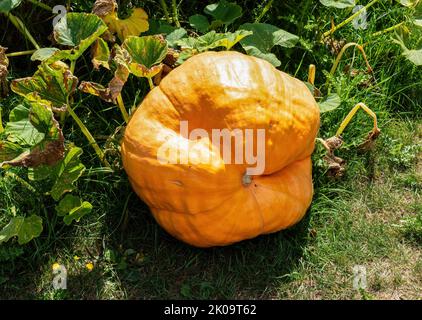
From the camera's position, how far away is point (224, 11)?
138 inches

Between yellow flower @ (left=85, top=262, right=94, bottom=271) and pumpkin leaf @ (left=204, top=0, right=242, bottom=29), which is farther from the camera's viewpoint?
pumpkin leaf @ (left=204, top=0, right=242, bottom=29)

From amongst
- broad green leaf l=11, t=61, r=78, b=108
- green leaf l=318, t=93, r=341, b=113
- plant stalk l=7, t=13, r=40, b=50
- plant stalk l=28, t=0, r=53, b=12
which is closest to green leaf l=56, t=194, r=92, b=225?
broad green leaf l=11, t=61, r=78, b=108

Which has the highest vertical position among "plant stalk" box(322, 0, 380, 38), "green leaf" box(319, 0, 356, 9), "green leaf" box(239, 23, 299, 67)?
"green leaf" box(319, 0, 356, 9)

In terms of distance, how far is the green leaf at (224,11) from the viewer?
3.47 m

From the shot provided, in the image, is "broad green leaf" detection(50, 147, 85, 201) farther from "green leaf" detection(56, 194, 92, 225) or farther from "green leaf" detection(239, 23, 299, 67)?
"green leaf" detection(239, 23, 299, 67)

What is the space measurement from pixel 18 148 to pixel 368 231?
1551 mm

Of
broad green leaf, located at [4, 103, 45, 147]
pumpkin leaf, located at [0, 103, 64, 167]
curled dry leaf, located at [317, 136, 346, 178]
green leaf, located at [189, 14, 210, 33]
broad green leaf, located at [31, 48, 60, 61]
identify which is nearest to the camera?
pumpkin leaf, located at [0, 103, 64, 167]

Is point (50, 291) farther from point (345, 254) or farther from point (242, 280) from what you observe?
point (345, 254)

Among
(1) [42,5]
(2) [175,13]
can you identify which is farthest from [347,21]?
(1) [42,5]

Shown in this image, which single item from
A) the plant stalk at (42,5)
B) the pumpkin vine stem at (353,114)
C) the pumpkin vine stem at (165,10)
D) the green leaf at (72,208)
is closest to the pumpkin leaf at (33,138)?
the green leaf at (72,208)

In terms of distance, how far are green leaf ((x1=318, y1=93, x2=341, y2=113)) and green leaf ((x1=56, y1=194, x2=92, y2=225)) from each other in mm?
1163

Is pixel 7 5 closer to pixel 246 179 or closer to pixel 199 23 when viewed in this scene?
pixel 199 23

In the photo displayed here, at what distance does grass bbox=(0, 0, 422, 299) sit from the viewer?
2.95 m

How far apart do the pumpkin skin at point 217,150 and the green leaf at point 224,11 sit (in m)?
0.53
